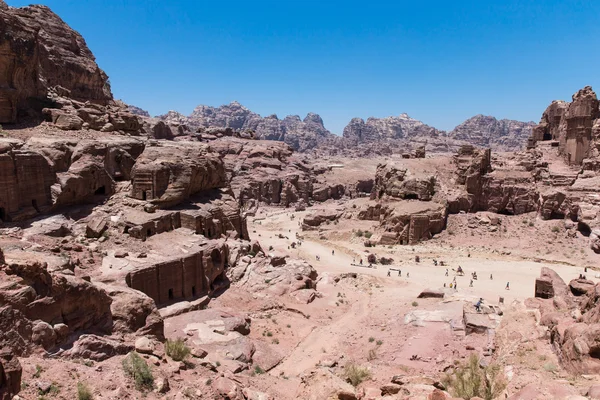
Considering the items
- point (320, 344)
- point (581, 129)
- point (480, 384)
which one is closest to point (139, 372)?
point (480, 384)

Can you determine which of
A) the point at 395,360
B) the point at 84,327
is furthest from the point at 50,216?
the point at 395,360

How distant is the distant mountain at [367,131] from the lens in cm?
14338

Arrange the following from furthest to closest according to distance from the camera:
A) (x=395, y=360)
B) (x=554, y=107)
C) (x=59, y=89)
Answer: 1. (x=554, y=107)
2. (x=59, y=89)
3. (x=395, y=360)

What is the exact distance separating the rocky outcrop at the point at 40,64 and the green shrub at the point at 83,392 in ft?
69.1

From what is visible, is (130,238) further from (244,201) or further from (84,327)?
(244,201)

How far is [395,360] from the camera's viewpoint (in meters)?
15.6

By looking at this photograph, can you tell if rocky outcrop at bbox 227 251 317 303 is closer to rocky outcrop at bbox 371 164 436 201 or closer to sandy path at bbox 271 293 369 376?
sandy path at bbox 271 293 369 376

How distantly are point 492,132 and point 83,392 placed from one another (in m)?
171

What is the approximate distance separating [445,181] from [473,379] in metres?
41.3

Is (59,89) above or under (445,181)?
above

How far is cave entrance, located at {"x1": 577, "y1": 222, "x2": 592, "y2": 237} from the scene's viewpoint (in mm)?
36300

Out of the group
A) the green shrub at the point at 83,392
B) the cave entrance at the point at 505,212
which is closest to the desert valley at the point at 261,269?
the green shrub at the point at 83,392

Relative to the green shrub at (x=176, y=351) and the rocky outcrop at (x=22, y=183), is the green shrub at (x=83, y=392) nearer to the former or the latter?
the green shrub at (x=176, y=351)

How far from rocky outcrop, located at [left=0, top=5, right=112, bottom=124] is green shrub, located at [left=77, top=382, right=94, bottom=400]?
21.1m
